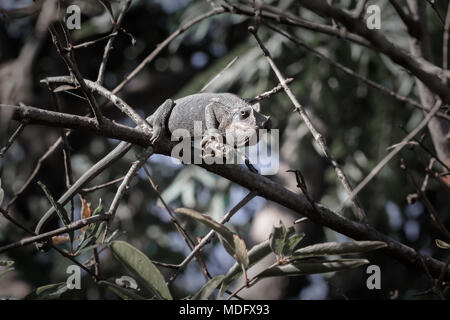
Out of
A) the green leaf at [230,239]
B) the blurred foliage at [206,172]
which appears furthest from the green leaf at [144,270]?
the blurred foliage at [206,172]

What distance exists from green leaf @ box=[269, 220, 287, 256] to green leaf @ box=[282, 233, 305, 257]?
0.02m

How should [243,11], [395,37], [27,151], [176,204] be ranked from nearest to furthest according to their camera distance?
1. [243,11]
2. [395,37]
3. [176,204]
4. [27,151]

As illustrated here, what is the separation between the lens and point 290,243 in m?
1.33

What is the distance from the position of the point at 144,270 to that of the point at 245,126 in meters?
1.13

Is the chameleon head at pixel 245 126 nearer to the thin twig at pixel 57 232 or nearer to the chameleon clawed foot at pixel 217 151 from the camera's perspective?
the chameleon clawed foot at pixel 217 151

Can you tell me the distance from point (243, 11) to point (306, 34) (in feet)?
12.4

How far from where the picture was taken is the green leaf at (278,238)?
1.31m

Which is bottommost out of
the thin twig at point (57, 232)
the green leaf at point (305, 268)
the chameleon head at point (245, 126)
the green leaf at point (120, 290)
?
the green leaf at point (305, 268)

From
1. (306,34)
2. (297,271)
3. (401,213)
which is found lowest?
(401,213)

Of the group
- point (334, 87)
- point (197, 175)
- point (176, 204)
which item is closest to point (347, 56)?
point (334, 87)

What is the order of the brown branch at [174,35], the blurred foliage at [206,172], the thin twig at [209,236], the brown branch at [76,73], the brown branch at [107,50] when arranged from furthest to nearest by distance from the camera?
the blurred foliage at [206,172]
the brown branch at [174,35]
the brown branch at [107,50]
the thin twig at [209,236]
the brown branch at [76,73]

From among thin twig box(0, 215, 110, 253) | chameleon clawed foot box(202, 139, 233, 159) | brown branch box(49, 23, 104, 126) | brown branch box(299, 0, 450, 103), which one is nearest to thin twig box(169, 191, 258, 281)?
chameleon clawed foot box(202, 139, 233, 159)

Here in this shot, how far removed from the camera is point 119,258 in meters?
1.32
